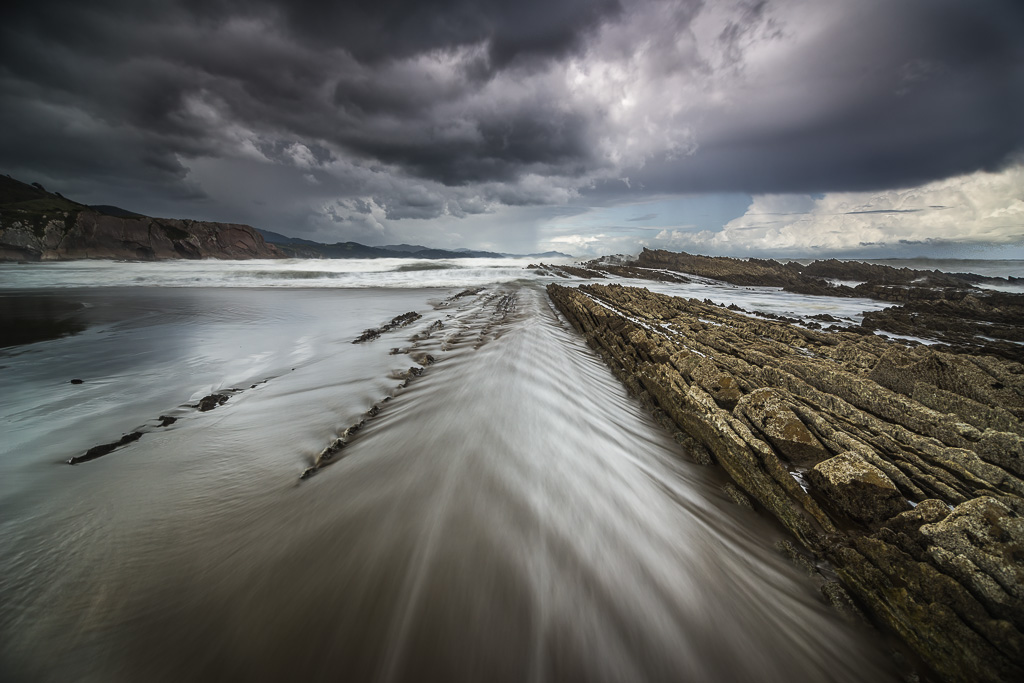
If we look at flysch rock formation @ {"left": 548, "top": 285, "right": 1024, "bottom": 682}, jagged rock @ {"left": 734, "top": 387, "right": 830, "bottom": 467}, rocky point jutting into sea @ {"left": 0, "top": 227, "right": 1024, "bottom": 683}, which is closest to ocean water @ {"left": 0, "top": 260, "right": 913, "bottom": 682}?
rocky point jutting into sea @ {"left": 0, "top": 227, "right": 1024, "bottom": 683}

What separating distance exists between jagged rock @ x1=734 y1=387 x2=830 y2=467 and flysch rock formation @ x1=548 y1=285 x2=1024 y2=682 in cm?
1

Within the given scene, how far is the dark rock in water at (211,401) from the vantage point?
4.83 metres

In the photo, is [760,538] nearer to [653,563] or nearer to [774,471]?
[774,471]

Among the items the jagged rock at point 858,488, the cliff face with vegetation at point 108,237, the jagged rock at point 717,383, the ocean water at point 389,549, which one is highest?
the cliff face with vegetation at point 108,237

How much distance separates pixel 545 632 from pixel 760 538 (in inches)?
77.5

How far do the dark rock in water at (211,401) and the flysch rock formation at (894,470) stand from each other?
6.54 meters

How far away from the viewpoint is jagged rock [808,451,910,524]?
7.83ft

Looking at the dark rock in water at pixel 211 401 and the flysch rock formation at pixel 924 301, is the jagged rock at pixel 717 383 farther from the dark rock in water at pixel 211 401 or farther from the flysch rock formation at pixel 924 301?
the flysch rock formation at pixel 924 301

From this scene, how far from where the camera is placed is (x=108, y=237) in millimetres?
45094

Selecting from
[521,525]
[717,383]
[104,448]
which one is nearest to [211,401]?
[104,448]

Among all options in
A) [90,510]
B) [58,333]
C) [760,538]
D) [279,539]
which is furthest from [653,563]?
[58,333]

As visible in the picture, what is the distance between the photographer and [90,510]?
2789 millimetres

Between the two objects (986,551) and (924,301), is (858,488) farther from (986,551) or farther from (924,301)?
(924,301)

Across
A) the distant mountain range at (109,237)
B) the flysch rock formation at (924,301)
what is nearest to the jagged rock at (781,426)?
the flysch rock formation at (924,301)
